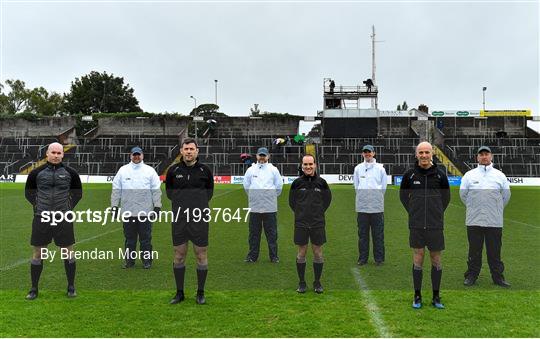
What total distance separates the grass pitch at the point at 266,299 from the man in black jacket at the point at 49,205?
385mm

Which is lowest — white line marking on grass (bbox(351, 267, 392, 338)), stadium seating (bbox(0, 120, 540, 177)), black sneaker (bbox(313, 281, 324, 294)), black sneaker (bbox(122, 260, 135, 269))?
white line marking on grass (bbox(351, 267, 392, 338))

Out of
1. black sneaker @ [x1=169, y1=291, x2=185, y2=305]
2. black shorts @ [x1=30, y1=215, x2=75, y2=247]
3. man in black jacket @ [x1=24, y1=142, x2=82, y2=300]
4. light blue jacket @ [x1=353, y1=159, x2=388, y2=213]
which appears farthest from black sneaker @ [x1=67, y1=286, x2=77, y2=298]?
light blue jacket @ [x1=353, y1=159, x2=388, y2=213]

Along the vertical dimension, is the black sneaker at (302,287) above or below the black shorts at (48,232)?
below

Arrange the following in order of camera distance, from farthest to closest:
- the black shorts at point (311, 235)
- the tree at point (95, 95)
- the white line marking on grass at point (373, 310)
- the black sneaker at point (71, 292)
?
the tree at point (95, 95) → the black shorts at point (311, 235) → the black sneaker at point (71, 292) → the white line marking on grass at point (373, 310)

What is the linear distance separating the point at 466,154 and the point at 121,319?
4053cm

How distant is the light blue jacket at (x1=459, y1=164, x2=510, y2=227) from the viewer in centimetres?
659

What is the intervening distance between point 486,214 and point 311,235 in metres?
2.54

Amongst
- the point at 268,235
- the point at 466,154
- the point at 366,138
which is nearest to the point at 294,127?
the point at 366,138

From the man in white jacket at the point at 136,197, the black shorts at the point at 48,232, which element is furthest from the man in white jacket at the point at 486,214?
the black shorts at the point at 48,232

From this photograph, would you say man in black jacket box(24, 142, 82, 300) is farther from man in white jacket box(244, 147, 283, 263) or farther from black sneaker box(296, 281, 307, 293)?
man in white jacket box(244, 147, 283, 263)

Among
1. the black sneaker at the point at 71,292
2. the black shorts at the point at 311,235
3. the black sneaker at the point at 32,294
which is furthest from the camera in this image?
the black shorts at the point at 311,235

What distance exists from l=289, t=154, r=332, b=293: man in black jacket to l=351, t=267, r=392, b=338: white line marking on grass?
614 mm

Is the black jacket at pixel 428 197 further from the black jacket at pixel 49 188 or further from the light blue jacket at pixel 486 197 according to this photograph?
the black jacket at pixel 49 188

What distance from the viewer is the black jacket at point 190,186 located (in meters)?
5.73
